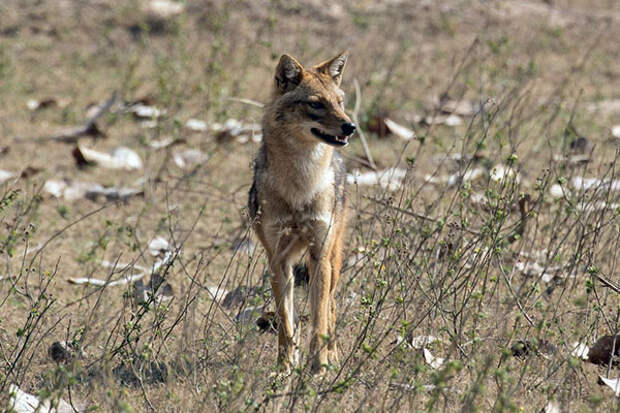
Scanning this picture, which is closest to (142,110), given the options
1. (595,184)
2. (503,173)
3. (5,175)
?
(5,175)

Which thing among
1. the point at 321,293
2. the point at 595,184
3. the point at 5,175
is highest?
the point at 595,184

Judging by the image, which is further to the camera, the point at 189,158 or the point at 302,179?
the point at 189,158

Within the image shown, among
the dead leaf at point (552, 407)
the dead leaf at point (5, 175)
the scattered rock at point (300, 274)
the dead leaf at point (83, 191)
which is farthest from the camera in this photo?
the dead leaf at point (5, 175)

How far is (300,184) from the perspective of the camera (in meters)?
5.28

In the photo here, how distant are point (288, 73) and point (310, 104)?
0.31 m

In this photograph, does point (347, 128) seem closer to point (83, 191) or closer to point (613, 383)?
point (613, 383)

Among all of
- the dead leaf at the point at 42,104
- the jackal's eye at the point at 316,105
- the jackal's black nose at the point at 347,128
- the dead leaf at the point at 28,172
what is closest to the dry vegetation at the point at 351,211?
the dead leaf at the point at 28,172

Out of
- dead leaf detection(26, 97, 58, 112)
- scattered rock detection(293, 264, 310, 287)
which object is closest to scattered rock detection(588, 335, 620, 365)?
scattered rock detection(293, 264, 310, 287)

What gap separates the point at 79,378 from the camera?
4.72 metres

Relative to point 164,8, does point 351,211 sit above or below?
above

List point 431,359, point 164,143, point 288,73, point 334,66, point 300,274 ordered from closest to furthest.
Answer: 1. point 431,359
2. point 288,73
3. point 334,66
4. point 300,274
5. point 164,143

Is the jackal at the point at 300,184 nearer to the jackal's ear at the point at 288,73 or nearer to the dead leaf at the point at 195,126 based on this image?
the jackal's ear at the point at 288,73

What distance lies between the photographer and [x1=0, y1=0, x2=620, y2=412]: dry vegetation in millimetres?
4250

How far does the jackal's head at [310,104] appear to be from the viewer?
16.8ft
